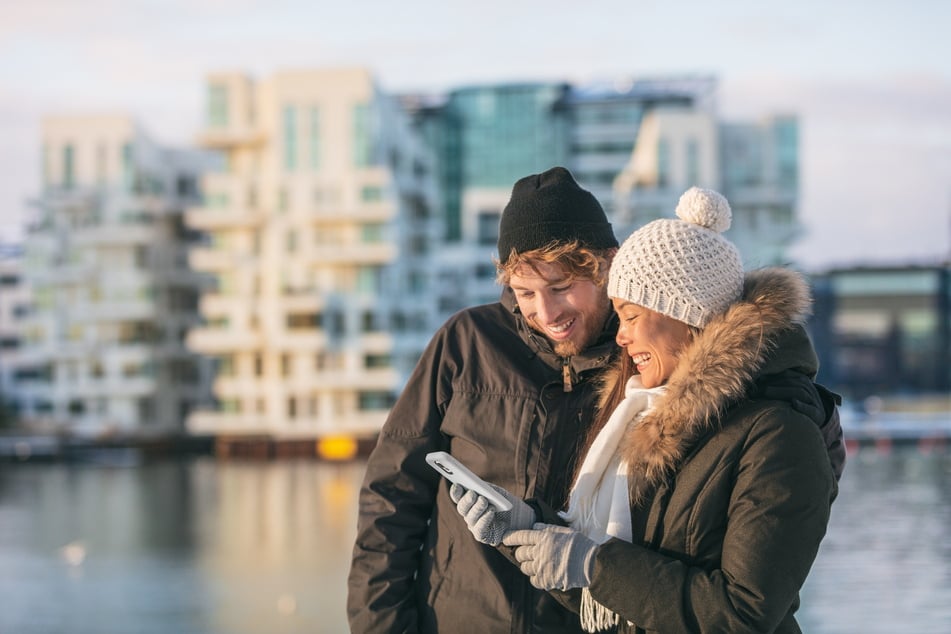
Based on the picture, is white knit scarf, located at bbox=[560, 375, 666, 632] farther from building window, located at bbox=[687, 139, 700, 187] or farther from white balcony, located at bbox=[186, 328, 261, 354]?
building window, located at bbox=[687, 139, 700, 187]

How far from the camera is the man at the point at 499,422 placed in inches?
95.3

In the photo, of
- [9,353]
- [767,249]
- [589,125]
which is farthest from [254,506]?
[589,125]

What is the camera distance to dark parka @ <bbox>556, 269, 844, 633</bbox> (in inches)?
74.2

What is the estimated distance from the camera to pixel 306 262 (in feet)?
129

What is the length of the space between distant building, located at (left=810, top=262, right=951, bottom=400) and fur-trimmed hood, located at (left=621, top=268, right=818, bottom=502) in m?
61.6

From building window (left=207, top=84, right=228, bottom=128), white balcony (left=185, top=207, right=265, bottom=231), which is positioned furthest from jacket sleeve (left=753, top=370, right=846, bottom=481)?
building window (left=207, top=84, right=228, bottom=128)

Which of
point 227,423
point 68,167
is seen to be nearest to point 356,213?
point 227,423

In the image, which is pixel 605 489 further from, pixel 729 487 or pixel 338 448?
pixel 338 448

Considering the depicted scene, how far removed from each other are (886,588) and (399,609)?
1167 centimetres

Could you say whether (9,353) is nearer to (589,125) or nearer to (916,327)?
(589,125)

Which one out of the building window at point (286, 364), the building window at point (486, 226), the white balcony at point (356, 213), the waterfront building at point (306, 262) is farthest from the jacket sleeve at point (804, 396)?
the building window at point (486, 226)

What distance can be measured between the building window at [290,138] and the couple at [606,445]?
37911mm

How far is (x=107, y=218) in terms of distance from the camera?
44969mm

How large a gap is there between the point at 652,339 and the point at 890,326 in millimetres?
63326
